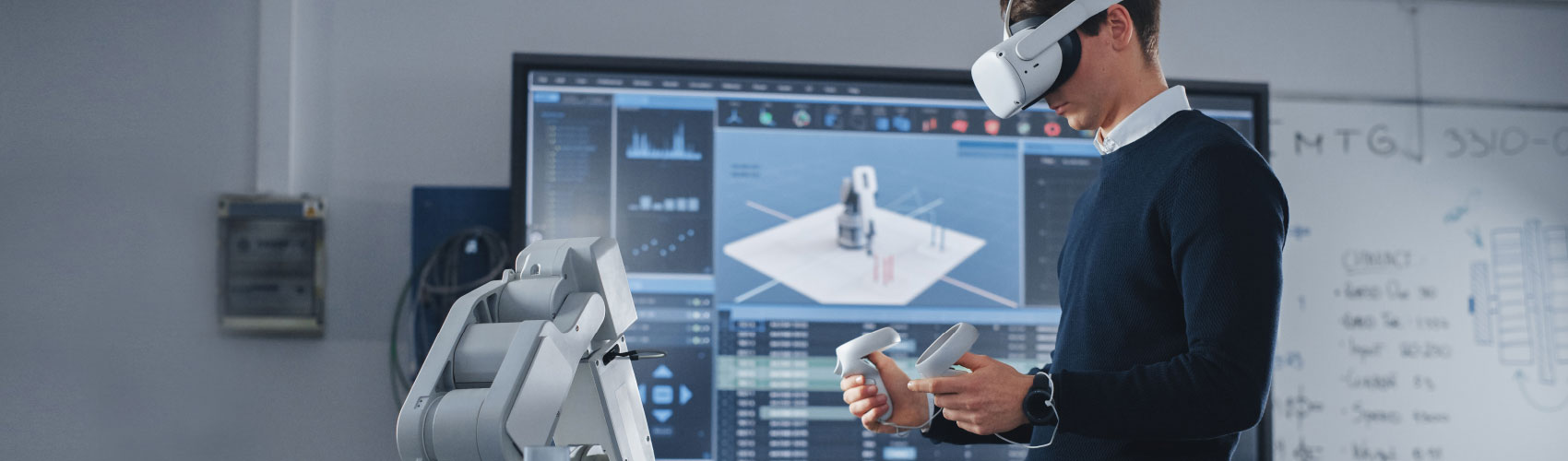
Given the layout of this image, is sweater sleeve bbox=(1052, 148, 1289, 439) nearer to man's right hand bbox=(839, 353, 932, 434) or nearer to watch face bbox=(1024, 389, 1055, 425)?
watch face bbox=(1024, 389, 1055, 425)

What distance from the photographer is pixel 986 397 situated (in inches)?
45.1

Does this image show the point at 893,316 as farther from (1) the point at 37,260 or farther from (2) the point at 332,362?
(1) the point at 37,260

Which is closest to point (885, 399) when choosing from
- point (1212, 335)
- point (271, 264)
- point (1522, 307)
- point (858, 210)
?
point (1212, 335)

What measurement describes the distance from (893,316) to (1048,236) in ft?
1.46

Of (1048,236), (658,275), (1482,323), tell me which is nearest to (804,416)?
(658,275)

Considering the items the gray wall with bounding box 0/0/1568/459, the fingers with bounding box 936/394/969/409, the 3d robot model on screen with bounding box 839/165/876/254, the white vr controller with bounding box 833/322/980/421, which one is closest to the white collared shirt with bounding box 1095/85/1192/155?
the white vr controller with bounding box 833/322/980/421

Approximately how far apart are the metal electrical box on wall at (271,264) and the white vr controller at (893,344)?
1652 millimetres

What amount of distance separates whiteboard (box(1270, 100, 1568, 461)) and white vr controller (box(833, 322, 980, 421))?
2104mm

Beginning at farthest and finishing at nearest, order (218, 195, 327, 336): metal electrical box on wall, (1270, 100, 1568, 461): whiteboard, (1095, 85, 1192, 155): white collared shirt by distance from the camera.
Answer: (1270, 100, 1568, 461): whiteboard
(218, 195, 327, 336): metal electrical box on wall
(1095, 85, 1192, 155): white collared shirt

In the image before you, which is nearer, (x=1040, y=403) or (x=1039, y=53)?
(x=1040, y=403)

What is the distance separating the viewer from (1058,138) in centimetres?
272

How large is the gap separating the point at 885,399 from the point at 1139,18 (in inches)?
22.6

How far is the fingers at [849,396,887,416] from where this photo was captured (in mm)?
1351

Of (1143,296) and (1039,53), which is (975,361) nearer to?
(1143,296)
